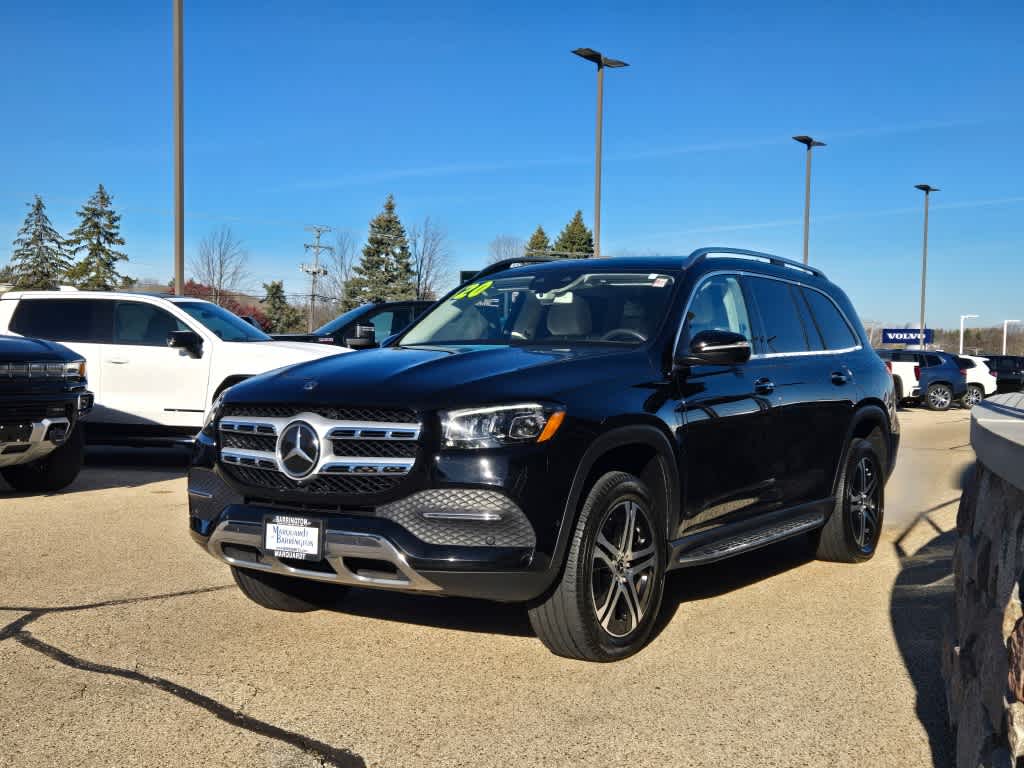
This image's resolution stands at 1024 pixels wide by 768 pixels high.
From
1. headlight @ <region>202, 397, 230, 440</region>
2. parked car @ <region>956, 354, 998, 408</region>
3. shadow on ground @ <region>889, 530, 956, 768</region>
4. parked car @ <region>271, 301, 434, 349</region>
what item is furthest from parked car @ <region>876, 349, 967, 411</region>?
headlight @ <region>202, 397, 230, 440</region>

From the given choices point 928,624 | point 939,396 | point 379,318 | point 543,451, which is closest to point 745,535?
point 928,624

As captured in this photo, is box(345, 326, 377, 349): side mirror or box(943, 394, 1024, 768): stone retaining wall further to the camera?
box(345, 326, 377, 349): side mirror

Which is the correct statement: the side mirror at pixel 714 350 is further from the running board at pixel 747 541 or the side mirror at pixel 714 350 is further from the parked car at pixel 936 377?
the parked car at pixel 936 377

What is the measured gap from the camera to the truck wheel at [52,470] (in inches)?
367

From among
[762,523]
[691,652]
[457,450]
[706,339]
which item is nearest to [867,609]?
[762,523]

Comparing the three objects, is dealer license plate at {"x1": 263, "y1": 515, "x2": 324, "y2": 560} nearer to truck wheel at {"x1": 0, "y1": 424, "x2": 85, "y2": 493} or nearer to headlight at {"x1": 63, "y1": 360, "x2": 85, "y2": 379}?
headlight at {"x1": 63, "y1": 360, "x2": 85, "y2": 379}

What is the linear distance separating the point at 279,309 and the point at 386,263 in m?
11.8

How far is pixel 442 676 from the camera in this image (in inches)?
178

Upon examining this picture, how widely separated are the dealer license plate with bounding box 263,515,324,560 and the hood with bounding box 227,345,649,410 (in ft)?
1.65

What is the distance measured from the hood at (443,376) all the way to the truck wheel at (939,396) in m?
26.8

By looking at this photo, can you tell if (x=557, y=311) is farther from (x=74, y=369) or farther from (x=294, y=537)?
(x=74, y=369)

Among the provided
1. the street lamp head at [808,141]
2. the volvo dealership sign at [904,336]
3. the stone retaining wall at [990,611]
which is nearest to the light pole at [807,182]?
the street lamp head at [808,141]

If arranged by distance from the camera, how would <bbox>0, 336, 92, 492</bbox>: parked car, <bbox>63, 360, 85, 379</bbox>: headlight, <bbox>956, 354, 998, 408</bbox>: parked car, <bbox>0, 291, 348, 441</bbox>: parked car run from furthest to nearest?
<bbox>956, 354, 998, 408</bbox>: parked car → <bbox>0, 291, 348, 441</bbox>: parked car → <bbox>63, 360, 85, 379</bbox>: headlight → <bbox>0, 336, 92, 492</bbox>: parked car

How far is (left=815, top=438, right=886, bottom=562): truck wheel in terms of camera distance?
6809 millimetres
